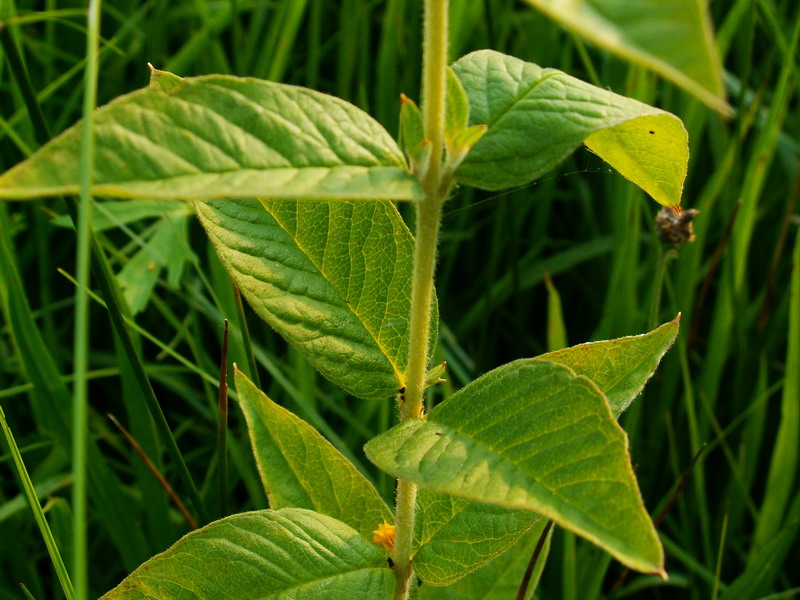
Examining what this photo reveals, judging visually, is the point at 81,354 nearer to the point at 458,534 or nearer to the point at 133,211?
the point at 458,534

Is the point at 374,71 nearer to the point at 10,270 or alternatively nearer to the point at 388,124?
the point at 388,124

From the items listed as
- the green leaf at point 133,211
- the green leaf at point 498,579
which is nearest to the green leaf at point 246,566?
the green leaf at point 498,579

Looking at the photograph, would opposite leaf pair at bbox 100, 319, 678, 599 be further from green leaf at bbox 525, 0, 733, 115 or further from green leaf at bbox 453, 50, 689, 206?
green leaf at bbox 525, 0, 733, 115

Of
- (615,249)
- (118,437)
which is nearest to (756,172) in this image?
(615,249)

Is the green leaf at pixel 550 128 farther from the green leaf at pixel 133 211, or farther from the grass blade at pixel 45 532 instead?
the green leaf at pixel 133 211

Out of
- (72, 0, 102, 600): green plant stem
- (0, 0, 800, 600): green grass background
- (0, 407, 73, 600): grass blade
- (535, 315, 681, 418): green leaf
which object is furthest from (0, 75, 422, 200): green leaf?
(0, 0, 800, 600): green grass background

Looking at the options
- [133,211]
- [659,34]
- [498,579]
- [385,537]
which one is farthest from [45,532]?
[133,211]
